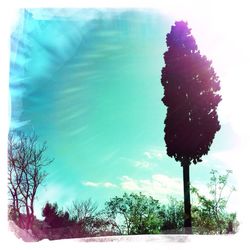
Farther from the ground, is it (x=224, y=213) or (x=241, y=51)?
(x=241, y=51)

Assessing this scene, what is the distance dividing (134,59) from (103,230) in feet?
4.19

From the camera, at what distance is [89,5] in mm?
3113

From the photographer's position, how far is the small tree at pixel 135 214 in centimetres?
330

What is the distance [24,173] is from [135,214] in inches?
34.5

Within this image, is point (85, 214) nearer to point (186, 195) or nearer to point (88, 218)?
point (88, 218)

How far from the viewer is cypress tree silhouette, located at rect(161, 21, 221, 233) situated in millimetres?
3287

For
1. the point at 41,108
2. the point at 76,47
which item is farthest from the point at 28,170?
the point at 76,47

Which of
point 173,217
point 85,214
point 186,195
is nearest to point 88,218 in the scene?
point 85,214

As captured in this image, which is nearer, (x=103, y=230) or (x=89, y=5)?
(x=89, y=5)

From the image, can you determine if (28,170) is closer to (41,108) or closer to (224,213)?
(41,108)

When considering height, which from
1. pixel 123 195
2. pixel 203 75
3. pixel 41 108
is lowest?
pixel 123 195

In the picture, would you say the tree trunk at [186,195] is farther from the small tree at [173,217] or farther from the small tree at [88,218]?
the small tree at [88,218]

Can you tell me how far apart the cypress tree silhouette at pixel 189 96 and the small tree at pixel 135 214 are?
0.22 metres

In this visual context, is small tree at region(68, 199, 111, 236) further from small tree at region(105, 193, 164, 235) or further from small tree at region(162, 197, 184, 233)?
small tree at region(162, 197, 184, 233)
